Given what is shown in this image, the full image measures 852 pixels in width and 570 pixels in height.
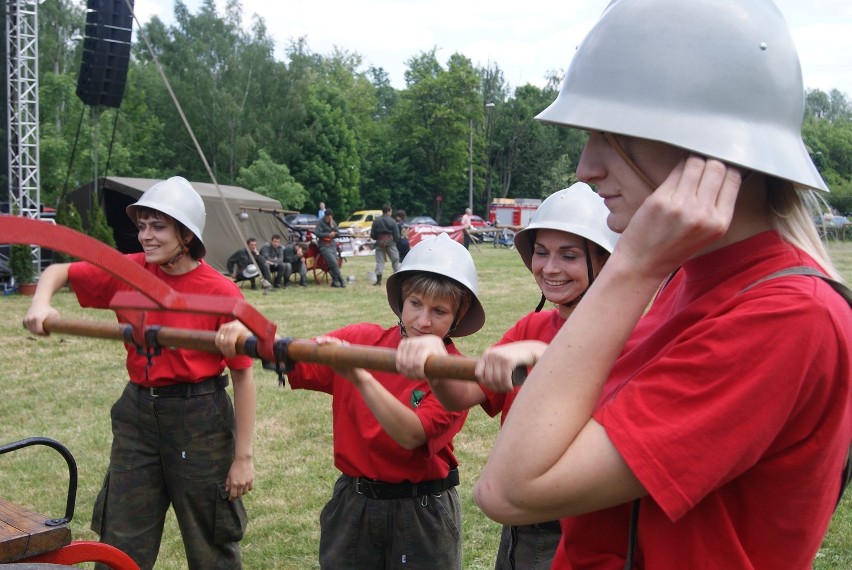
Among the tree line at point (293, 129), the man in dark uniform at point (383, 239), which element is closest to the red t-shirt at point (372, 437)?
the man in dark uniform at point (383, 239)

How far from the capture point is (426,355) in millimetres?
1660

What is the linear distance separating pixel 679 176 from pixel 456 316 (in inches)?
87.7

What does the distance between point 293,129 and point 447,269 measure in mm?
51579

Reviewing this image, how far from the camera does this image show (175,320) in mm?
3754

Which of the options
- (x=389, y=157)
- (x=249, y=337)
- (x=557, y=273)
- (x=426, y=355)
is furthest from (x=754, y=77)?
(x=389, y=157)

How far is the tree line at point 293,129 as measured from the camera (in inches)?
1602

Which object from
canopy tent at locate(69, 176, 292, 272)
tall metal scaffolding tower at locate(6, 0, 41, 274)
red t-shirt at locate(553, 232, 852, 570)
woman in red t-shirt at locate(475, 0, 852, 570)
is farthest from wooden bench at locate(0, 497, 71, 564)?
canopy tent at locate(69, 176, 292, 272)

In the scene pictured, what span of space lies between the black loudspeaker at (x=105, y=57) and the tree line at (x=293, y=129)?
17.3m

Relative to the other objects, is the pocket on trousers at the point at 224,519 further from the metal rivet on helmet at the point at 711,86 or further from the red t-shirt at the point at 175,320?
the metal rivet on helmet at the point at 711,86

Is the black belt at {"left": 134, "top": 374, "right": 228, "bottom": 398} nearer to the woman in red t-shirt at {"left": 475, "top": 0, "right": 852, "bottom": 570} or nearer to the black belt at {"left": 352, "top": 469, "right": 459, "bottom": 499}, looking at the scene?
the black belt at {"left": 352, "top": 469, "right": 459, "bottom": 499}

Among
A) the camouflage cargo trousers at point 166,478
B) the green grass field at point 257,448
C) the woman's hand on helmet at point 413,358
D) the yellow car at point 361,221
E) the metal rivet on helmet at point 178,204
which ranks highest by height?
the metal rivet on helmet at point 178,204

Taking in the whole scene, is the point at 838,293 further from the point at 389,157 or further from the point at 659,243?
the point at 389,157

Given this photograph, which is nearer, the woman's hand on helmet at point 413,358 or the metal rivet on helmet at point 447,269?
the woman's hand on helmet at point 413,358

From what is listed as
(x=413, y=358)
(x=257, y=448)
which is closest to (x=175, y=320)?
(x=413, y=358)
